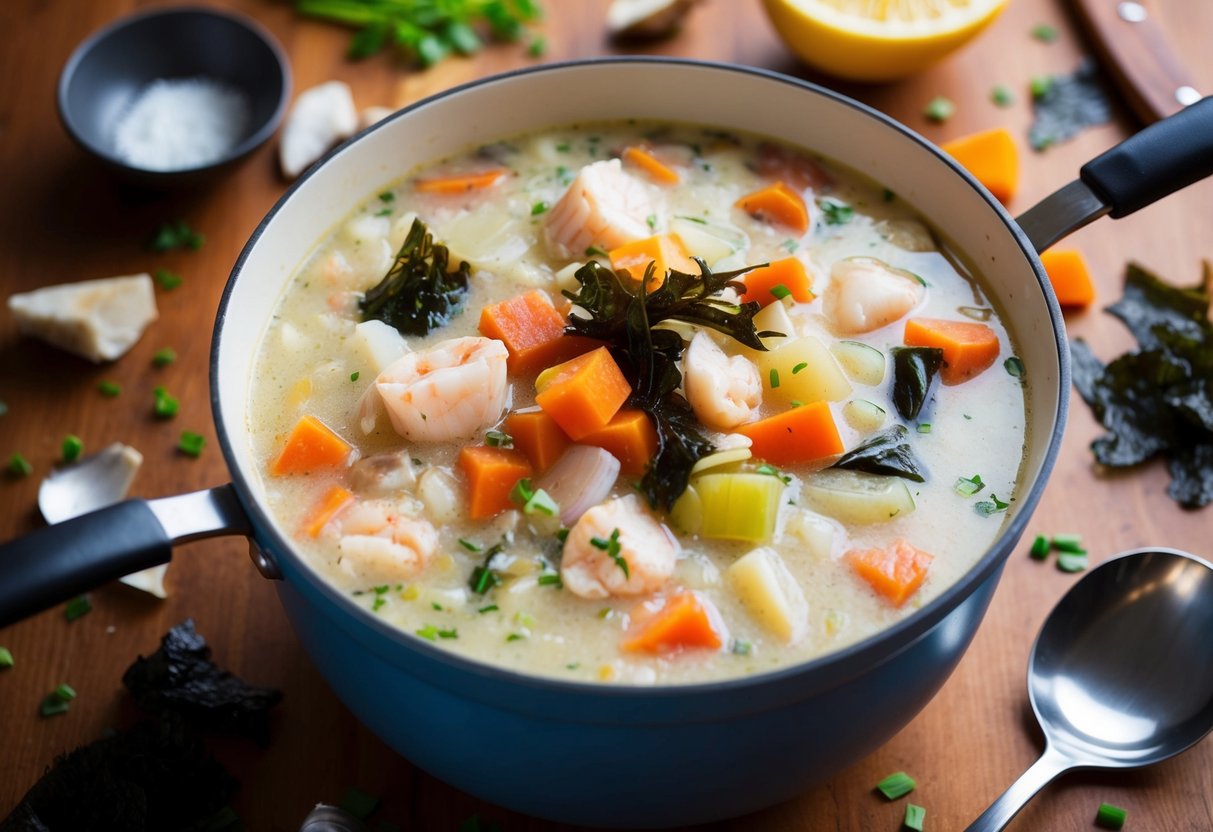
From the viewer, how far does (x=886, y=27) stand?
3691 millimetres

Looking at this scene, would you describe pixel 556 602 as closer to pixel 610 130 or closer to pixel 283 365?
pixel 283 365

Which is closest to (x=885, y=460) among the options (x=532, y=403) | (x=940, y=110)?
(x=532, y=403)

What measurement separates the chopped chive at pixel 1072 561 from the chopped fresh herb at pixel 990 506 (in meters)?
0.67

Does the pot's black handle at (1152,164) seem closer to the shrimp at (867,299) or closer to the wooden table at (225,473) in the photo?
the shrimp at (867,299)

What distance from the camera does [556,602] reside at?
7.23 ft

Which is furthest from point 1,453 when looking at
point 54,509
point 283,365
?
point 283,365

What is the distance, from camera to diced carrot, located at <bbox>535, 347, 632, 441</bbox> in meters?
2.32

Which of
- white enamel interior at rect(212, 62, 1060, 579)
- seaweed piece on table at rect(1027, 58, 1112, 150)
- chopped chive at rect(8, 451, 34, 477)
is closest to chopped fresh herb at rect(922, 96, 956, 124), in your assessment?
seaweed piece on table at rect(1027, 58, 1112, 150)

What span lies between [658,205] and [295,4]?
1919 mm

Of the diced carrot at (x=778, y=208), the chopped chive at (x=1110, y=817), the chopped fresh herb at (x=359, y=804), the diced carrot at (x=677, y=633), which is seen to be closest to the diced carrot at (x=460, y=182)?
the diced carrot at (x=778, y=208)

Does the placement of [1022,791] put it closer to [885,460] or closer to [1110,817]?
[1110,817]

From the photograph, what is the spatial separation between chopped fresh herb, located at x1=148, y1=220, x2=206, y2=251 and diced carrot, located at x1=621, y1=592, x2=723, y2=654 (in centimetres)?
207

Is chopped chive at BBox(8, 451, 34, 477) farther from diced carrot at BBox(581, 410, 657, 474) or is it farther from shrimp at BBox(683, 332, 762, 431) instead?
shrimp at BBox(683, 332, 762, 431)

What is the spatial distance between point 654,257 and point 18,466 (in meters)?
1.69
